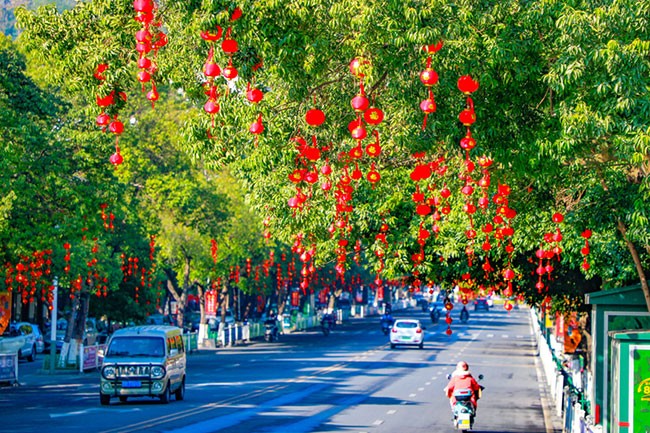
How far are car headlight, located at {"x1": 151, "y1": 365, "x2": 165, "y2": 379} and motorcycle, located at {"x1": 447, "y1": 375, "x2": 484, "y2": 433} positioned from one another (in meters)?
8.78

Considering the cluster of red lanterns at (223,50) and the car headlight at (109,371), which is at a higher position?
the cluster of red lanterns at (223,50)

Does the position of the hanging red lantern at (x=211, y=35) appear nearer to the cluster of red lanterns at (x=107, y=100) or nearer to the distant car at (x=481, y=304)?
the cluster of red lanterns at (x=107, y=100)

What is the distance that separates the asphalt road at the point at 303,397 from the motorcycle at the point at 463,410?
45.7 inches

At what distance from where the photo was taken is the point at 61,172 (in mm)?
34281

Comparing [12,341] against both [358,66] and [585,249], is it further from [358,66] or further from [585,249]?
[358,66]

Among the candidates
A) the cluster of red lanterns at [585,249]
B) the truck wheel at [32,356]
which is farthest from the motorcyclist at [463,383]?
the truck wheel at [32,356]

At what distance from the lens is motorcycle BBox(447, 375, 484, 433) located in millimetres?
24453

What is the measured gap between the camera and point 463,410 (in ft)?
80.8

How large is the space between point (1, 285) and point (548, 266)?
26.9m

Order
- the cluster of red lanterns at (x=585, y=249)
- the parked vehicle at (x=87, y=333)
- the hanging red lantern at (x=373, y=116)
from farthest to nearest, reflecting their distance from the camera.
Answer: the parked vehicle at (x=87, y=333), the cluster of red lanterns at (x=585, y=249), the hanging red lantern at (x=373, y=116)

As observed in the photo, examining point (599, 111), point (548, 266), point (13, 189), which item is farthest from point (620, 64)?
point (13, 189)

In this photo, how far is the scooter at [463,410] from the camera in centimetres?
2445

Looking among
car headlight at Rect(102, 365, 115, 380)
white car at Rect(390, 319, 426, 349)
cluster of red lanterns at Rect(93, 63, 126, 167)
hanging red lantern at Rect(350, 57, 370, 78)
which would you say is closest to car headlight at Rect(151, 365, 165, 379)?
car headlight at Rect(102, 365, 115, 380)

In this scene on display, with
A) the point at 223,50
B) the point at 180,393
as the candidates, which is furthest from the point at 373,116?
the point at 180,393
